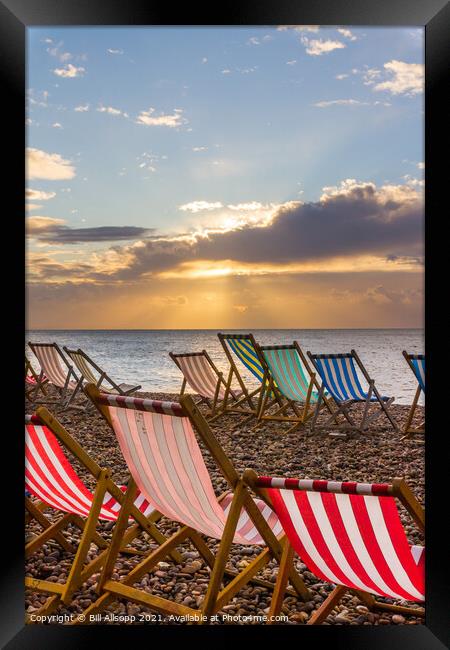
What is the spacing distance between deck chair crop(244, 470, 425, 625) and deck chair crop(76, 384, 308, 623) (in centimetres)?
11

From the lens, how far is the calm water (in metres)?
15.0

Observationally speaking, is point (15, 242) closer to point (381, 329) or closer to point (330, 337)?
point (330, 337)

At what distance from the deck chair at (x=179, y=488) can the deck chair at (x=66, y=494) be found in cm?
9

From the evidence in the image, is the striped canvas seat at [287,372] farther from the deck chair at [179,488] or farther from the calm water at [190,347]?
the calm water at [190,347]

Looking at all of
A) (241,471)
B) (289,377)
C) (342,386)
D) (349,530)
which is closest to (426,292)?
(349,530)

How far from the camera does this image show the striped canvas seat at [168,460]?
59.3 inches

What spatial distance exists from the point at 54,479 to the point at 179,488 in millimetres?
534

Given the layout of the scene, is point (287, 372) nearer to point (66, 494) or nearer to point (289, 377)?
point (289, 377)

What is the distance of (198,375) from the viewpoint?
18.5 ft

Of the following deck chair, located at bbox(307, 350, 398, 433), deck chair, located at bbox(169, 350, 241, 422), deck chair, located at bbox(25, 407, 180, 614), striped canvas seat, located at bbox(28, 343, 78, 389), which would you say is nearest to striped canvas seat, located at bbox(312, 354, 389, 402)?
deck chair, located at bbox(307, 350, 398, 433)

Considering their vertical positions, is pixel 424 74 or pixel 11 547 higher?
pixel 424 74

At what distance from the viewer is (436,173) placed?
1.66m

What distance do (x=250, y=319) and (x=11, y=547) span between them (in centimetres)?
2281

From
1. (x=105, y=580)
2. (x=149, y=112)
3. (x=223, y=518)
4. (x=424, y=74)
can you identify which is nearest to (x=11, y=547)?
(x=105, y=580)
